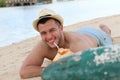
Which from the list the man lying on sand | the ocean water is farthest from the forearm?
the ocean water

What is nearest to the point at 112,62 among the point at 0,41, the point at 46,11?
the point at 46,11

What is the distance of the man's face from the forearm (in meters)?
0.29

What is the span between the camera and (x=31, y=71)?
3.54 metres

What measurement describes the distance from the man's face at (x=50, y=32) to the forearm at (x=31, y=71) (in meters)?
0.29

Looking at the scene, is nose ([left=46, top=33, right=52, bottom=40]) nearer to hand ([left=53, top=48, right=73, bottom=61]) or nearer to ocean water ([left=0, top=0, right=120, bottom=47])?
hand ([left=53, top=48, right=73, bottom=61])

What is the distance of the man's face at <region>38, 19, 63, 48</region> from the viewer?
3270 millimetres

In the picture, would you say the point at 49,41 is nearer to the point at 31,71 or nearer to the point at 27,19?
the point at 31,71

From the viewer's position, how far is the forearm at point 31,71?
3496 mm

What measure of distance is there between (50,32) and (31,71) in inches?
18.2

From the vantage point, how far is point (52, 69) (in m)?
3.00

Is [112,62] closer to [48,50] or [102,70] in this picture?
[102,70]

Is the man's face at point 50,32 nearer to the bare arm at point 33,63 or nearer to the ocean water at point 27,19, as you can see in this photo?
the bare arm at point 33,63

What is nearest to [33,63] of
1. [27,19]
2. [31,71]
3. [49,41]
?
[31,71]

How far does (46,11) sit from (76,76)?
0.74 meters
